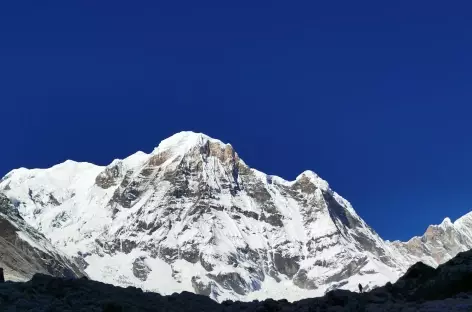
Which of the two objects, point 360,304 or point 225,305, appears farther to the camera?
point 225,305

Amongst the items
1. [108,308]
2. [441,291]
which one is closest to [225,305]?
[108,308]

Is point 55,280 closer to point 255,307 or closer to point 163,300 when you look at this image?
point 163,300

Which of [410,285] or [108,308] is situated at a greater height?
[410,285]

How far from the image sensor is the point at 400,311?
108 feet

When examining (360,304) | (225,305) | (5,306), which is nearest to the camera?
(5,306)

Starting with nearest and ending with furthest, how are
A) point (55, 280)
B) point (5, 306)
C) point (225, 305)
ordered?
point (5, 306) < point (55, 280) < point (225, 305)

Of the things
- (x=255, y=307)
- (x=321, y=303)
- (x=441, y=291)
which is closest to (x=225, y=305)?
(x=255, y=307)

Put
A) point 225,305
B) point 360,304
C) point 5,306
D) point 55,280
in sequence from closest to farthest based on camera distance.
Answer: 1. point 5,306
2. point 360,304
3. point 55,280
4. point 225,305

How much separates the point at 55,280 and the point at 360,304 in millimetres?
15473

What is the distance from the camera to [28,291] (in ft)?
114

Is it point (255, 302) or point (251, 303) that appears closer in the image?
point (251, 303)

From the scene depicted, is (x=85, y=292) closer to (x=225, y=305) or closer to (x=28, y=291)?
(x=28, y=291)

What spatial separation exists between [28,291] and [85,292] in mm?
2763

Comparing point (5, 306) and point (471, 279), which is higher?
point (471, 279)
